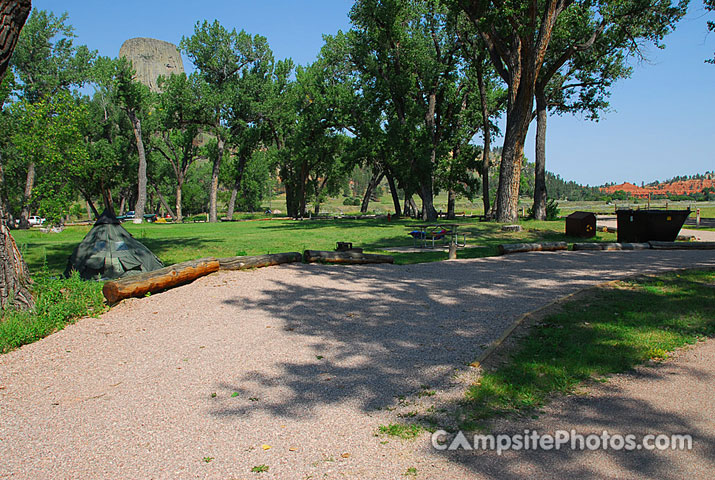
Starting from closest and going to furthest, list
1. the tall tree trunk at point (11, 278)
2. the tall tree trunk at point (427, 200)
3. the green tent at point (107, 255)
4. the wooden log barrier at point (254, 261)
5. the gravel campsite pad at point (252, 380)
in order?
the gravel campsite pad at point (252, 380), the tall tree trunk at point (11, 278), the green tent at point (107, 255), the wooden log barrier at point (254, 261), the tall tree trunk at point (427, 200)

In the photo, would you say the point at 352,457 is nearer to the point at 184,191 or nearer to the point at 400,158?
the point at 400,158

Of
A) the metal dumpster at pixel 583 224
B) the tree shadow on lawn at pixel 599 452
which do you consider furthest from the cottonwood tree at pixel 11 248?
the metal dumpster at pixel 583 224

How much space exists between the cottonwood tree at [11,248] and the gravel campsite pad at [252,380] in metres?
0.91

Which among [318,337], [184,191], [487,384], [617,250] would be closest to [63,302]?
[318,337]

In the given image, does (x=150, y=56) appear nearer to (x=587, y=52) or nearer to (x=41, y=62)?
(x=41, y=62)

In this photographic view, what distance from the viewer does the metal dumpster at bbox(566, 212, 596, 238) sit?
1717 centimetres

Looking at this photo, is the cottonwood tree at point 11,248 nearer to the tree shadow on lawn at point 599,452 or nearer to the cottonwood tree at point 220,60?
the tree shadow on lawn at point 599,452

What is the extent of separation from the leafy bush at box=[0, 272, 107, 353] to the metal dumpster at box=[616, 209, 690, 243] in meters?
14.5

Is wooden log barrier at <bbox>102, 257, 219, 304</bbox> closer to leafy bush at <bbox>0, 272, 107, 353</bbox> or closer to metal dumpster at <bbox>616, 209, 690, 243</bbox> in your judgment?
leafy bush at <bbox>0, 272, 107, 353</bbox>

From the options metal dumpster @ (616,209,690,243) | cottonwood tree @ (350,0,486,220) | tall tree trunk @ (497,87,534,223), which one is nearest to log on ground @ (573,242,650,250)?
metal dumpster @ (616,209,690,243)

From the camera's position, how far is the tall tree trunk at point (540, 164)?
2612 centimetres

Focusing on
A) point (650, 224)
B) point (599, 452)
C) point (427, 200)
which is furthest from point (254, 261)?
point (427, 200)

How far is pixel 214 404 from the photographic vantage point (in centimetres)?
422

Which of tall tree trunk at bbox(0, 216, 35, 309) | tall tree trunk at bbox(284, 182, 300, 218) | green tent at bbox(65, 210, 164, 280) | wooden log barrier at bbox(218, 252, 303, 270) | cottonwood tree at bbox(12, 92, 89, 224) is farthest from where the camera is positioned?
tall tree trunk at bbox(284, 182, 300, 218)
